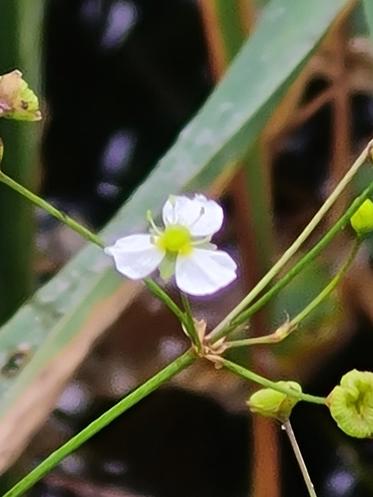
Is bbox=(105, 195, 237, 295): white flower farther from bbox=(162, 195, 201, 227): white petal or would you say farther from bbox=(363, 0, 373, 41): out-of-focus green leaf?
bbox=(363, 0, 373, 41): out-of-focus green leaf

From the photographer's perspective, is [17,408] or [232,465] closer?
[17,408]

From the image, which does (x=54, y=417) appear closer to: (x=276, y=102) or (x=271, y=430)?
(x=271, y=430)

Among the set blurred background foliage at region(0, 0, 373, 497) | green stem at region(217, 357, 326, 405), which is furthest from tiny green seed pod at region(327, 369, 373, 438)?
blurred background foliage at region(0, 0, 373, 497)

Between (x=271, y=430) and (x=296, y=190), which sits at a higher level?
(x=296, y=190)

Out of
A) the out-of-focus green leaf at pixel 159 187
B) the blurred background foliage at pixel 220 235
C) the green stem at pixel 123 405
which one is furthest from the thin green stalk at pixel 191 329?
the blurred background foliage at pixel 220 235

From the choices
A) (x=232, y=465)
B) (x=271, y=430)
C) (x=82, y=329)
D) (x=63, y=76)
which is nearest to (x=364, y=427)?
(x=82, y=329)

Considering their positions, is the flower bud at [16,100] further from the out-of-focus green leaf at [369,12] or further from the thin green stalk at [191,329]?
the out-of-focus green leaf at [369,12]

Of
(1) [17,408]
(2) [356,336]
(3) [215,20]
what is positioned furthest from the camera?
(2) [356,336]
